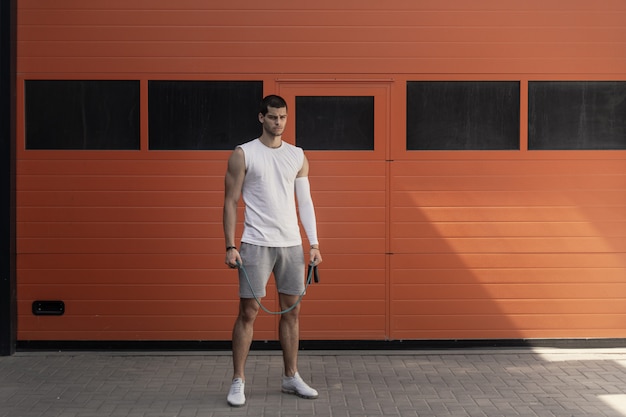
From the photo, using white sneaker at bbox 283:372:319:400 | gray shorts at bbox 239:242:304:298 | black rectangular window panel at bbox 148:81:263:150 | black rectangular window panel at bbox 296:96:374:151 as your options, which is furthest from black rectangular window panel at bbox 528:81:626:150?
white sneaker at bbox 283:372:319:400

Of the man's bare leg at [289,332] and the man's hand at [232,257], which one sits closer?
the man's hand at [232,257]

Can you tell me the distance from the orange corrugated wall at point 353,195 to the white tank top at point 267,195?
4.94 feet

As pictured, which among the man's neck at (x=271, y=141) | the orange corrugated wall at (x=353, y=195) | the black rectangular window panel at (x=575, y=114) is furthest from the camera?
the black rectangular window panel at (x=575, y=114)

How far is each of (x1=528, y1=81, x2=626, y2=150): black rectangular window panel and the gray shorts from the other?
2540mm

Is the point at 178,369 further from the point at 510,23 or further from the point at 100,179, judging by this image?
the point at 510,23

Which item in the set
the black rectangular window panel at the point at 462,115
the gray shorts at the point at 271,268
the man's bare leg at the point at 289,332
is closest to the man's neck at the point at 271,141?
the gray shorts at the point at 271,268

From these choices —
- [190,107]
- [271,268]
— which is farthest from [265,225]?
[190,107]

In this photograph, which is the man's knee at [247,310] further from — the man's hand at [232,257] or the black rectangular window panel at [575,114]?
the black rectangular window panel at [575,114]

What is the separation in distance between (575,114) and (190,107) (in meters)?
3.11

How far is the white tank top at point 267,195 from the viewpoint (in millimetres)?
6336

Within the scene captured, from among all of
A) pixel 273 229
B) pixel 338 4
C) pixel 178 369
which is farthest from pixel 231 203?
pixel 338 4

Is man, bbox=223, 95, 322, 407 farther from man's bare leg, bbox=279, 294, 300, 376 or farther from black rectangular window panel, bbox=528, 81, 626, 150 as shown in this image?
black rectangular window panel, bbox=528, 81, 626, 150

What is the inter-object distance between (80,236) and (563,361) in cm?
392

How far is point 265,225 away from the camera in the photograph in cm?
636
